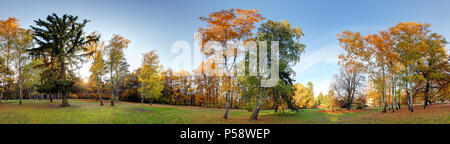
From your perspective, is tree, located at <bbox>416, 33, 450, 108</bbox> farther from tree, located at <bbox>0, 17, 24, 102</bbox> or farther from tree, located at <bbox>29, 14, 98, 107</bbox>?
tree, located at <bbox>0, 17, 24, 102</bbox>

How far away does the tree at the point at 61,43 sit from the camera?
20.4 metres

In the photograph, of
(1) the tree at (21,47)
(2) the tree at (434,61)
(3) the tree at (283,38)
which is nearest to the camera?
(3) the tree at (283,38)

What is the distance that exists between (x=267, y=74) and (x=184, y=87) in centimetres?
3110

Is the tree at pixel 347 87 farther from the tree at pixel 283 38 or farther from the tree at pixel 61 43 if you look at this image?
the tree at pixel 61 43

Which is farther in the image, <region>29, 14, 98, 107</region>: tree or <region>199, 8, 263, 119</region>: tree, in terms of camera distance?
<region>29, 14, 98, 107</region>: tree

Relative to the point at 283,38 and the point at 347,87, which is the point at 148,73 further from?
the point at 347,87

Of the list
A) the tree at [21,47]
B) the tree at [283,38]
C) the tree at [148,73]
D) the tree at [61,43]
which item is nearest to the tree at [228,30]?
the tree at [283,38]

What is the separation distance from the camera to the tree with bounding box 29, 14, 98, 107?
20.4 meters

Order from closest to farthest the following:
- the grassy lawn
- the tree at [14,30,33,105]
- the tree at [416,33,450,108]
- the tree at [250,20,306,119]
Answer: the grassy lawn, the tree at [250,20,306,119], the tree at [416,33,450,108], the tree at [14,30,33,105]

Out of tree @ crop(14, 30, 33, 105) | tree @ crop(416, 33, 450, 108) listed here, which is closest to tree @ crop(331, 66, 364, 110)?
tree @ crop(416, 33, 450, 108)

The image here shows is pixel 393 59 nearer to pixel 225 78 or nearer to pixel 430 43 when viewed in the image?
pixel 430 43

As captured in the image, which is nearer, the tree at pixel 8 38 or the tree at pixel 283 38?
the tree at pixel 283 38

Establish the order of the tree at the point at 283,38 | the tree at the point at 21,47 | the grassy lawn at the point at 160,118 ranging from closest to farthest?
the grassy lawn at the point at 160,118 < the tree at the point at 283,38 < the tree at the point at 21,47

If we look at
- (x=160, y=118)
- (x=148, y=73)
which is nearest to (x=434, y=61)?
(x=160, y=118)
